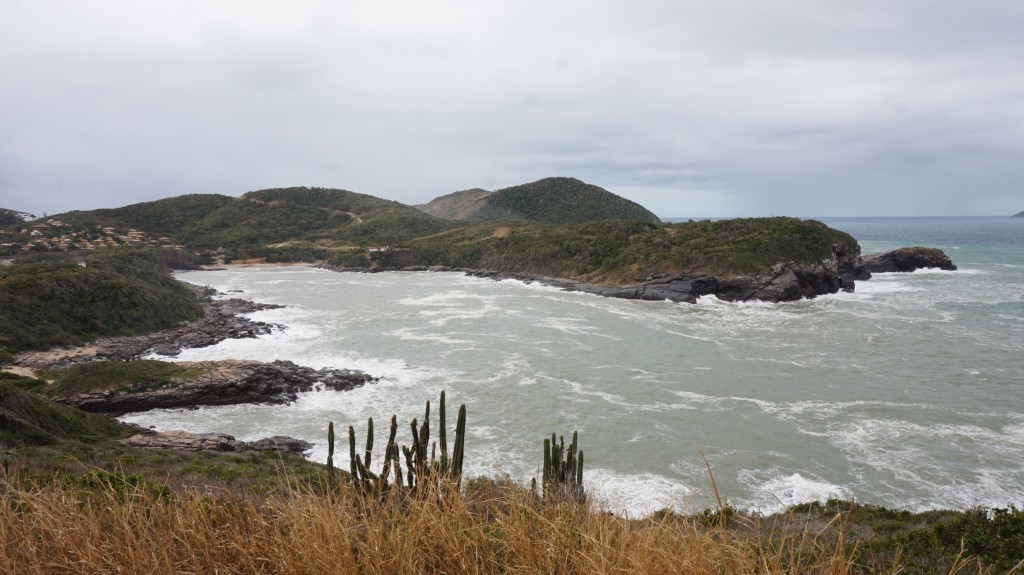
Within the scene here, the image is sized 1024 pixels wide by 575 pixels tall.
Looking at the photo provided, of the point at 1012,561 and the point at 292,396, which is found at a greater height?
the point at 1012,561

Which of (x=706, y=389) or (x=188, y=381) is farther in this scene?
(x=706, y=389)

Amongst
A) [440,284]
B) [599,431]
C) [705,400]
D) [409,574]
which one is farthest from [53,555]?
[440,284]

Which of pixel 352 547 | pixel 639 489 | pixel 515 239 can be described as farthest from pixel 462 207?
pixel 352 547

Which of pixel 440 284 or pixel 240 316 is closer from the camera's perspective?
pixel 240 316

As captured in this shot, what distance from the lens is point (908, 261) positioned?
2554 inches

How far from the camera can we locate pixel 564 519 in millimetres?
3484

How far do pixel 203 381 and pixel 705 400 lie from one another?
20892 mm

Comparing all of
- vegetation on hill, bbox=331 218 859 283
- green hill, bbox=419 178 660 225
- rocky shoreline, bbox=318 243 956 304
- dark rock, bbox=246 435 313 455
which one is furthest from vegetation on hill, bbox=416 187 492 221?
dark rock, bbox=246 435 313 455

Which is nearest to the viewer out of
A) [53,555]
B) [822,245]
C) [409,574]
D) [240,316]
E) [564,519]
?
[409,574]

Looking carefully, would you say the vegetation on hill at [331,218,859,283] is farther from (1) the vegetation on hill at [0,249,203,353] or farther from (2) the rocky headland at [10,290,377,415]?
(1) the vegetation on hill at [0,249,203,353]

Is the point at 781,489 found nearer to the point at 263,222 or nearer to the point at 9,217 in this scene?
the point at 263,222

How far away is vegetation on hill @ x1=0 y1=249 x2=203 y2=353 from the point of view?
2759 centimetres

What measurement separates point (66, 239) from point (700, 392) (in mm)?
92234

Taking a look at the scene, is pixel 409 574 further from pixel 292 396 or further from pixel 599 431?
pixel 292 396
